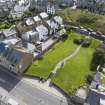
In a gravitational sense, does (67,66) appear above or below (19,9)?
below

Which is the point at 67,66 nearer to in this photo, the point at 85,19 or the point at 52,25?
the point at 52,25

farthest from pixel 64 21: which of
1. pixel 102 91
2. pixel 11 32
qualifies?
pixel 102 91

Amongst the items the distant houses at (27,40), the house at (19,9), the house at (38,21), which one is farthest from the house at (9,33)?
the house at (19,9)

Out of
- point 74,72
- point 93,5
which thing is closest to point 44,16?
point 93,5

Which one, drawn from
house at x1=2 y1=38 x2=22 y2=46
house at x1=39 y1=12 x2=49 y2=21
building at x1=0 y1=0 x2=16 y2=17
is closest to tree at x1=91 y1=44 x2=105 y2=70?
house at x1=2 y1=38 x2=22 y2=46

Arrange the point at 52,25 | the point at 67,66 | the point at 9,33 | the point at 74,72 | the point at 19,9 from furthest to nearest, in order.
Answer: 1. the point at 19,9
2. the point at 52,25
3. the point at 9,33
4. the point at 67,66
5. the point at 74,72

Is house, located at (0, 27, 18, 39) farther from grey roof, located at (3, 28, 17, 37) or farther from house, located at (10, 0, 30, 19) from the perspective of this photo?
house, located at (10, 0, 30, 19)

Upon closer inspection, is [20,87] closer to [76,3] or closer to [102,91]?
[102,91]
